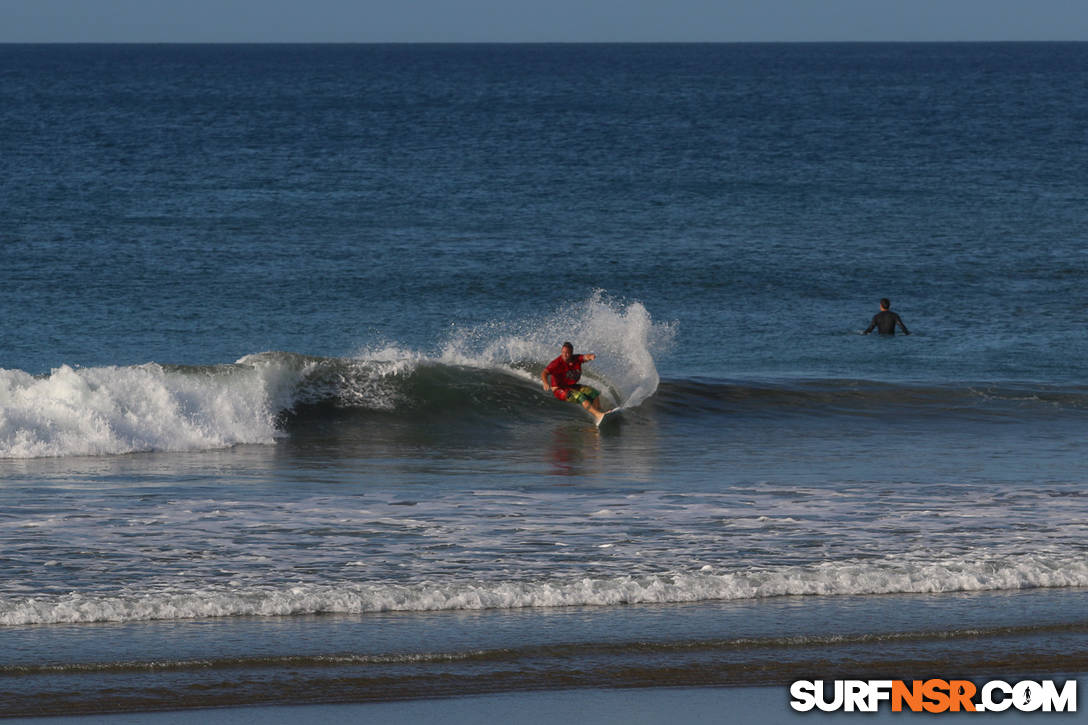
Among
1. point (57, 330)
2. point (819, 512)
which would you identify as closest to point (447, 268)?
point (57, 330)

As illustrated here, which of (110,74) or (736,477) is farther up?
(110,74)

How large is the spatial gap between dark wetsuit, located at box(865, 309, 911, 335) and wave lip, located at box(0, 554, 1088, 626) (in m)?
15.4

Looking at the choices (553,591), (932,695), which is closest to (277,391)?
(553,591)

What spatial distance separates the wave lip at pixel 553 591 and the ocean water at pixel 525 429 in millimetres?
34

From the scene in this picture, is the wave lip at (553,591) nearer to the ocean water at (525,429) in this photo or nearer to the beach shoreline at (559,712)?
the ocean water at (525,429)

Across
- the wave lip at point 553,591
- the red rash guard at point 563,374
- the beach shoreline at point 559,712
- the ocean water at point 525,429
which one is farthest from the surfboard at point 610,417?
the beach shoreline at point 559,712

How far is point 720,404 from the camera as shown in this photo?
21.2m

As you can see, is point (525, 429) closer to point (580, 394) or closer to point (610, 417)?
point (580, 394)

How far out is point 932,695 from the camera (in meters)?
8.38

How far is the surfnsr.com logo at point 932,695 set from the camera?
8.20 m

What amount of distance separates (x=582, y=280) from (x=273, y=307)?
24.4 feet

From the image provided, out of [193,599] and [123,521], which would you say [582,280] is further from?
Answer: [193,599]

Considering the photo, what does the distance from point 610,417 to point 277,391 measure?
4.60 meters

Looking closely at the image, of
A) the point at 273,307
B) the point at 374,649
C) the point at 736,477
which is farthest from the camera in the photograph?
the point at 273,307
